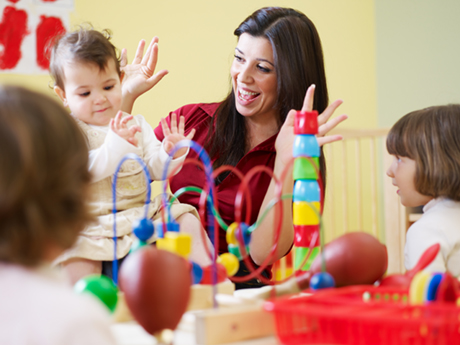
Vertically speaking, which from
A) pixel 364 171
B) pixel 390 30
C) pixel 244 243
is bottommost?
pixel 364 171

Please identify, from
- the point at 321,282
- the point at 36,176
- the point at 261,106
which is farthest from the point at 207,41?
the point at 36,176

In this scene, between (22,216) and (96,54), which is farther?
(96,54)

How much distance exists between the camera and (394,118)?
2674 millimetres

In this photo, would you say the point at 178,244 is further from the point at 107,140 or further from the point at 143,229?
the point at 107,140

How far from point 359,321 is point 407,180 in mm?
728

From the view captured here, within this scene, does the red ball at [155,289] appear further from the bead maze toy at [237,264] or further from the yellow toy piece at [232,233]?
the yellow toy piece at [232,233]

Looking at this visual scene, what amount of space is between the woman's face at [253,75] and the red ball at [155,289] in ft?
2.88

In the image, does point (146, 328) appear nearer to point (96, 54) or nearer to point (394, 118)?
point (96, 54)

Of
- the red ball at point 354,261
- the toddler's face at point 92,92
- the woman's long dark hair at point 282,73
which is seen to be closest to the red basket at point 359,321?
the red ball at point 354,261

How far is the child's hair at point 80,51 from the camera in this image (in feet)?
3.61

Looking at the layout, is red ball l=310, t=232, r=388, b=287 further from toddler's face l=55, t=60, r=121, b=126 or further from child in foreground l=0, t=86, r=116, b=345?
toddler's face l=55, t=60, r=121, b=126

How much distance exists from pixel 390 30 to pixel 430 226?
6.14ft

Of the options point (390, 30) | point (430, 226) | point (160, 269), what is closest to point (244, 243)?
point (160, 269)

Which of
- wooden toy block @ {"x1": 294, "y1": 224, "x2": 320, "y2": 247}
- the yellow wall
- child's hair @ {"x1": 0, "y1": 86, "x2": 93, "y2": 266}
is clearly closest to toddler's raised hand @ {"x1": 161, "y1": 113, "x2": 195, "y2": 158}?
wooden toy block @ {"x1": 294, "y1": 224, "x2": 320, "y2": 247}
